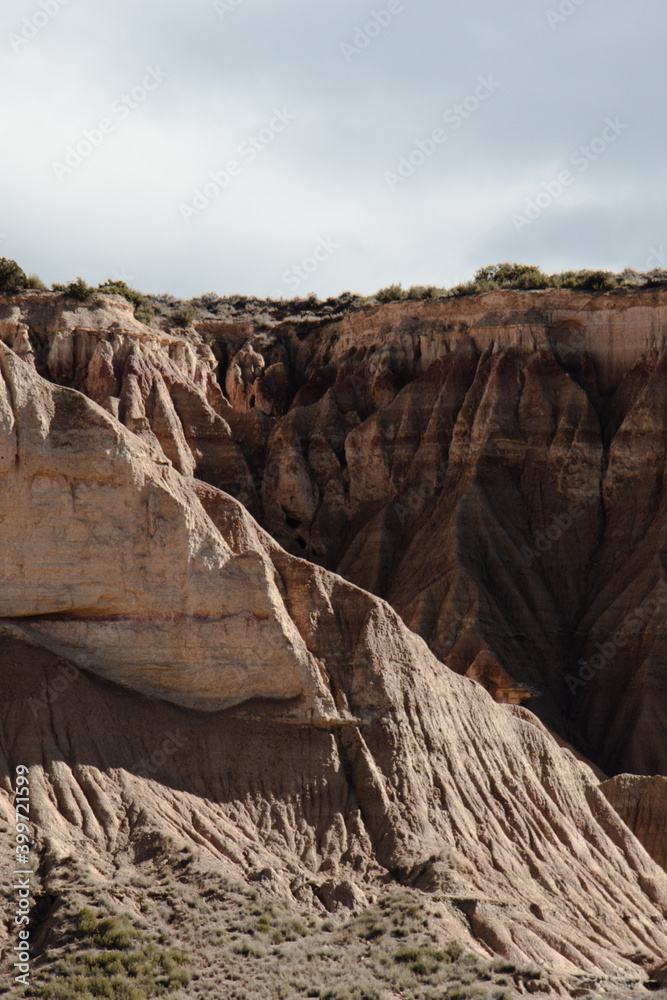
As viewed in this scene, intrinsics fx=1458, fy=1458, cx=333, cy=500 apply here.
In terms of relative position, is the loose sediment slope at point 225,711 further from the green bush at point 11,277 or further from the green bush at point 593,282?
the green bush at point 593,282

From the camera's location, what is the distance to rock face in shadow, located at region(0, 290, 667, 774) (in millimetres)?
53969

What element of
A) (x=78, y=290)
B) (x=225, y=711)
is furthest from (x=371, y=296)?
(x=225, y=711)

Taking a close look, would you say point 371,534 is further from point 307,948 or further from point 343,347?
point 307,948

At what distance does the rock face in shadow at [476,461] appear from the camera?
177ft

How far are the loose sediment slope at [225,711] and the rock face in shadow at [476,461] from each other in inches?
650

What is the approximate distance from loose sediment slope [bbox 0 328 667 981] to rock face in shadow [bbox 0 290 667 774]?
16498mm

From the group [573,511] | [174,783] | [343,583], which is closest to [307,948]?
[174,783]

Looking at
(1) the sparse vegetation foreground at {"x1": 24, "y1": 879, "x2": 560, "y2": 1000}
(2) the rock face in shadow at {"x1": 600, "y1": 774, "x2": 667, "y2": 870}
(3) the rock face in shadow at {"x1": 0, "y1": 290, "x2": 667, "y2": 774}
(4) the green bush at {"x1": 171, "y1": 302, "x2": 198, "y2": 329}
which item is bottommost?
(1) the sparse vegetation foreground at {"x1": 24, "y1": 879, "x2": 560, "y2": 1000}

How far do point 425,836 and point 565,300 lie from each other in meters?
37.3

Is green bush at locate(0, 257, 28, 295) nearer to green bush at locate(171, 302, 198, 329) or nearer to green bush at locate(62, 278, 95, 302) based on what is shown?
green bush at locate(62, 278, 95, 302)

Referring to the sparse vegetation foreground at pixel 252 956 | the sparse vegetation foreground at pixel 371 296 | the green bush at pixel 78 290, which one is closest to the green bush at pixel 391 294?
the sparse vegetation foreground at pixel 371 296

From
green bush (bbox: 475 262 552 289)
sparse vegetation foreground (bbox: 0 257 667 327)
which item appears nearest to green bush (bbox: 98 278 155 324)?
sparse vegetation foreground (bbox: 0 257 667 327)

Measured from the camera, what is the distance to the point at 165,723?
30547 mm

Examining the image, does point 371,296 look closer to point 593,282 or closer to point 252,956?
point 593,282
